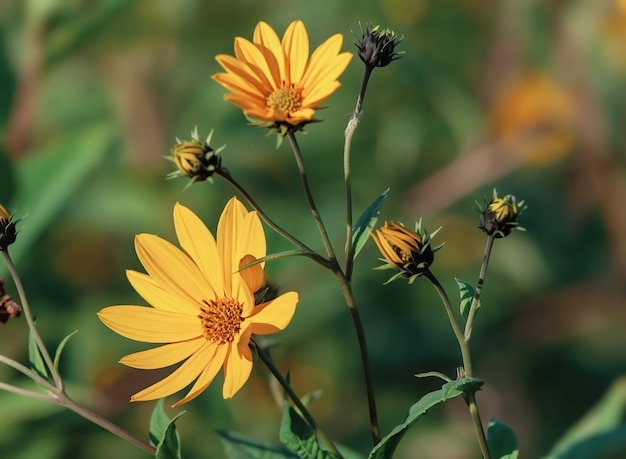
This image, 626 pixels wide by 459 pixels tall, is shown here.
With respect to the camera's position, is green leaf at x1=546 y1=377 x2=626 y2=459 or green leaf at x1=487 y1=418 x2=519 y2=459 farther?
green leaf at x1=546 y1=377 x2=626 y2=459

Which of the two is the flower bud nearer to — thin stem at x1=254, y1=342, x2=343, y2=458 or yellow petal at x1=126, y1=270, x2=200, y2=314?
yellow petal at x1=126, y1=270, x2=200, y2=314

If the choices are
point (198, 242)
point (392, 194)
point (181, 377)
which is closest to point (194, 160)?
point (198, 242)

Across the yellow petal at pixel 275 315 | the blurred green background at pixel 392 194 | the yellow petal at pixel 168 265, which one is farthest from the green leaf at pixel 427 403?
the blurred green background at pixel 392 194

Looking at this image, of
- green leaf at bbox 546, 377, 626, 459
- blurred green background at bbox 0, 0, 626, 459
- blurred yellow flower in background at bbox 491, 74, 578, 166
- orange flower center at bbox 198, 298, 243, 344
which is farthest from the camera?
blurred yellow flower in background at bbox 491, 74, 578, 166

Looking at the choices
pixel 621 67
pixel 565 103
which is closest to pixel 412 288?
pixel 565 103

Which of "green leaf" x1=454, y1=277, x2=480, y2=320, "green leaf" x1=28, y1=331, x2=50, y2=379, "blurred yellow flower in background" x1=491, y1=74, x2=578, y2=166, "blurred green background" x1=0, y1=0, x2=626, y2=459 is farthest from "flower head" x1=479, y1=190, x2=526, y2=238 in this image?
"blurred yellow flower in background" x1=491, y1=74, x2=578, y2=166

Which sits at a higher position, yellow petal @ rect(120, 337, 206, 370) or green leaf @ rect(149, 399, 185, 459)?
yellow petal @ rect(120, 337, 206, 370)

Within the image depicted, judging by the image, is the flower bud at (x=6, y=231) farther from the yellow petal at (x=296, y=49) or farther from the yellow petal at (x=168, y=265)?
the yellow petal at (x=296, y=49)

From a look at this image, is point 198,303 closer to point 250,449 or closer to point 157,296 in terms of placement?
point 157,296
